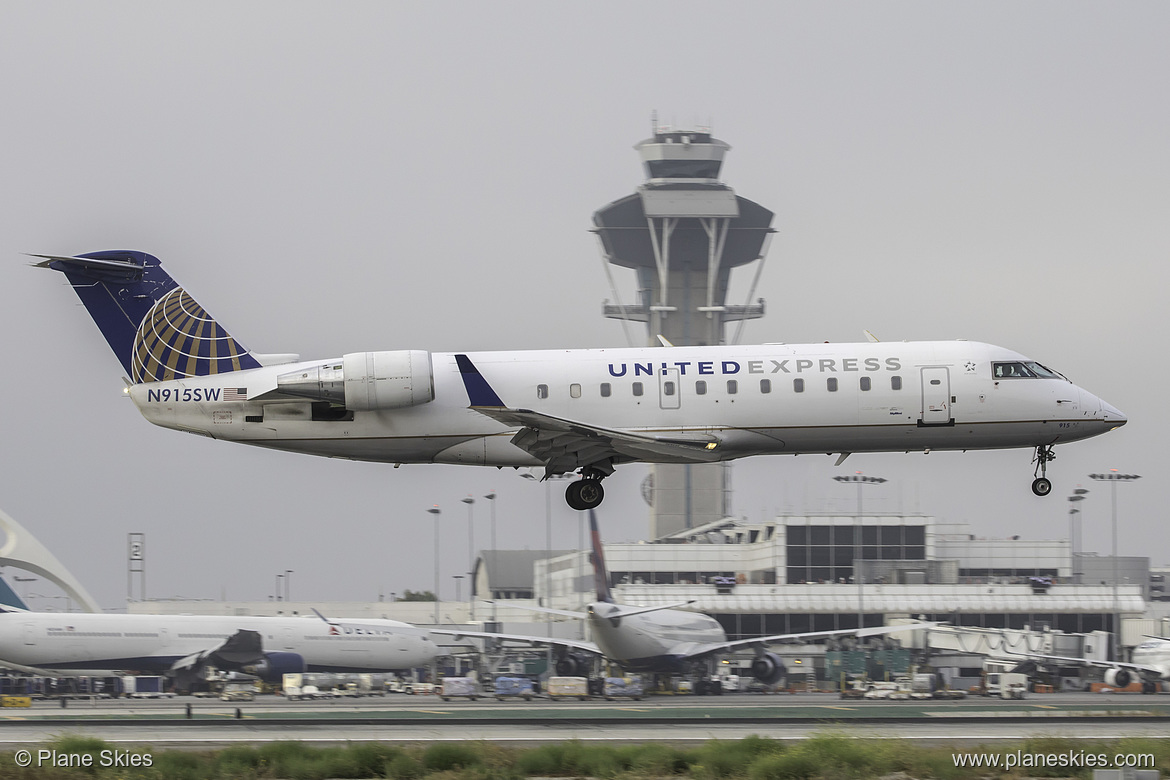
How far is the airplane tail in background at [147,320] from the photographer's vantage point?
1390 inches

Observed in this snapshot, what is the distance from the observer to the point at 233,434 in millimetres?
34812

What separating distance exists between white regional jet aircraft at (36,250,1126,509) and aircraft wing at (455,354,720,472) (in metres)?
0.05

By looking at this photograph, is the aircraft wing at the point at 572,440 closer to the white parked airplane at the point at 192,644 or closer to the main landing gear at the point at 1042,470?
the main landing gear at the point at 1042,470

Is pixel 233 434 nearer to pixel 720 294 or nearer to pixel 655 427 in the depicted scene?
pixel 655 427

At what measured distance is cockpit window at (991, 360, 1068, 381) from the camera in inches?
1368

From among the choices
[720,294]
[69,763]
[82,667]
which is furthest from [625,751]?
[720,294]

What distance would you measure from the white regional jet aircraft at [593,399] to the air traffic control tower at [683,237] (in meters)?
126

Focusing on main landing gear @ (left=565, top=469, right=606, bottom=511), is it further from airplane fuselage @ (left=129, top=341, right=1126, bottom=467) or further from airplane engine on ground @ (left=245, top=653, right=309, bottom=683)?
A: airplane engine on ground @ (left=245, top=653, right=309, bottom=683)

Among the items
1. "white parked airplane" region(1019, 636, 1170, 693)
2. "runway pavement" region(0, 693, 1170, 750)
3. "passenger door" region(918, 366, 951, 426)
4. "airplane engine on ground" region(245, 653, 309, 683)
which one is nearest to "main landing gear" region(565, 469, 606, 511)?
"runway pavement" region(0, 693, 1170, 750)

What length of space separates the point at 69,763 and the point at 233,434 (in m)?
10.2

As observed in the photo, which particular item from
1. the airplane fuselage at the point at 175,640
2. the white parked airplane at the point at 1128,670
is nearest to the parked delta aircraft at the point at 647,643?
the airplane fuselage at the point at 175,640

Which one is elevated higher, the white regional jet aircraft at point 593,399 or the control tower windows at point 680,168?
the control tower windows at point 680,168

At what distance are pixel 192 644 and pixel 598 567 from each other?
62.1ft

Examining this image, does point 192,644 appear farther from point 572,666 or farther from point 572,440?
point 572,440
